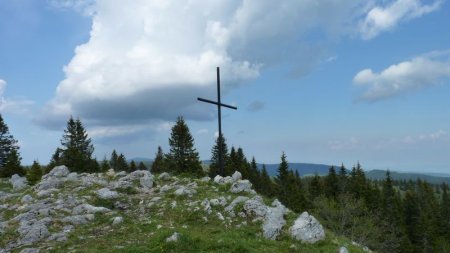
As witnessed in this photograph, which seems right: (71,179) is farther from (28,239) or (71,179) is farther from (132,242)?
(132,242)

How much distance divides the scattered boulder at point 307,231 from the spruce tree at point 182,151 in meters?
55.6

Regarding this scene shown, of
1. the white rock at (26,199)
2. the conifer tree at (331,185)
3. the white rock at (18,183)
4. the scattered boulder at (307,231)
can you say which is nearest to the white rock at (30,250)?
the white rock at (26,199)

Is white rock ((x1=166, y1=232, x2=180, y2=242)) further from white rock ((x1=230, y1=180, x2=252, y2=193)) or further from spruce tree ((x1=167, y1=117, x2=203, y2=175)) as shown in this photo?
spruce tree ((x1=167, y1=117, x2=203, y2=175))

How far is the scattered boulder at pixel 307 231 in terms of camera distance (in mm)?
16844

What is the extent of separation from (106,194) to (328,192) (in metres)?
88.6

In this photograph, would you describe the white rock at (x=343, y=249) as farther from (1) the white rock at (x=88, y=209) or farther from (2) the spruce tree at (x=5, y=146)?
(2) the spruce tree at (x=5, y=146)

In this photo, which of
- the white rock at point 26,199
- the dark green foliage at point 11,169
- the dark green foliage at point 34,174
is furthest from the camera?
the dark green foliage at point 11,169

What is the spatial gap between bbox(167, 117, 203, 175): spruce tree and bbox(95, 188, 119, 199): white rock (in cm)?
4800

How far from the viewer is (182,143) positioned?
241ft

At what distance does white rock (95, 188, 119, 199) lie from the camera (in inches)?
935

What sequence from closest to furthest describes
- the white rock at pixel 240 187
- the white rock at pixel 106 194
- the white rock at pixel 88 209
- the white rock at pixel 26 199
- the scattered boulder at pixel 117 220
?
the scattered boulder at pixel 117 220 < the white rock at pixel 88 209 < the white rock at pixel 106 194 < the white rock at pixel 240 187 < the white rock at pixel 26 199

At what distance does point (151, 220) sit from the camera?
1950cm

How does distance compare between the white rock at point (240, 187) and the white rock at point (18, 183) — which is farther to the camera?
the white rock at point (18, 183)

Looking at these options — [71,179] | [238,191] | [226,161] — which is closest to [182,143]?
[226,161]
